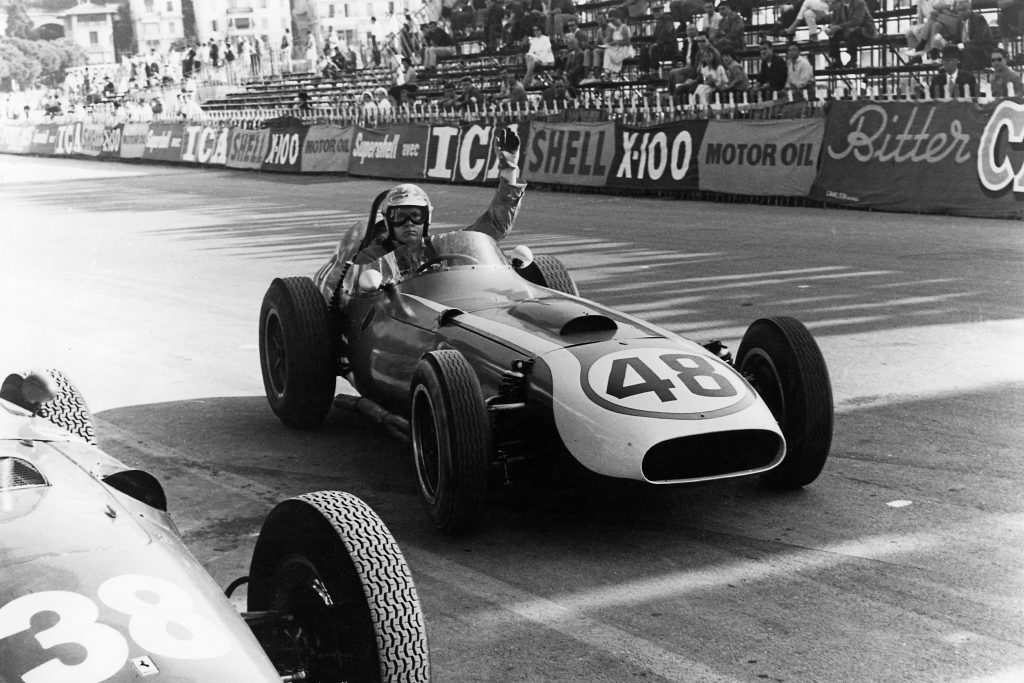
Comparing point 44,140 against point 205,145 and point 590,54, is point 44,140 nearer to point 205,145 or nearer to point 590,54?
point 205,145

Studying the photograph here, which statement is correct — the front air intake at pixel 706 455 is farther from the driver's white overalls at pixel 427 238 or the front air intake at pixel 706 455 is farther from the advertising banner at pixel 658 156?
the advertising banner at pixel 658 156

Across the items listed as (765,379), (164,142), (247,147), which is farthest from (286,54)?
(765,379)

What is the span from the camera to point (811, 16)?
75.6 ft

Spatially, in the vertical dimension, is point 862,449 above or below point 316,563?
below

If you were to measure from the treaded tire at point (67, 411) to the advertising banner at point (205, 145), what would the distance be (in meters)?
30.1

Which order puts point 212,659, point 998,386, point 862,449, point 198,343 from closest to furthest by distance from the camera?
point 212,659, point 862,449, point 998,386, point 198,343

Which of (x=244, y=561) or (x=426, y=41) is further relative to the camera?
(x=426, y=41)

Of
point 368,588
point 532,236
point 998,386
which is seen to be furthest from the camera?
point 532,236

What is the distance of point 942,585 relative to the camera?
4.85 meters

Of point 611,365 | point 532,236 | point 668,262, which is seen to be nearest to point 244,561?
point 611,365

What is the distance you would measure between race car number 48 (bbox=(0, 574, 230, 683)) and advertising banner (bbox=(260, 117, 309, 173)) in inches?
1149

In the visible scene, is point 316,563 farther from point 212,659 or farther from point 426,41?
point 426,41

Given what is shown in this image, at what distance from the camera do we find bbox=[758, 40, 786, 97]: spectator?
21.6 meters

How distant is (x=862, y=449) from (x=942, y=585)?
1.94 metres
